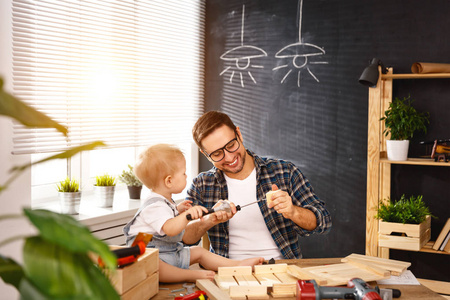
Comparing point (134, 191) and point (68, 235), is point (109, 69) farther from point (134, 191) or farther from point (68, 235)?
Result: point (68, 235)

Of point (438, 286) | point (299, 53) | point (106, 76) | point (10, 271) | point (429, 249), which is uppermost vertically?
point (299, 53)

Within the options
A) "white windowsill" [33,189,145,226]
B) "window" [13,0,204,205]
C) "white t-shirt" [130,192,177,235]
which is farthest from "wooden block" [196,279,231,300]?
"window" [13,0,204,205]

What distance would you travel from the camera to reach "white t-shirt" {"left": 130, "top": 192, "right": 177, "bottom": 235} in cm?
188

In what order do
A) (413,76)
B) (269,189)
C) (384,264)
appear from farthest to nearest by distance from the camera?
(413,76) → (269,189) → (384,264)

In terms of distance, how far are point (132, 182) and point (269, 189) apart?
1.36 metres

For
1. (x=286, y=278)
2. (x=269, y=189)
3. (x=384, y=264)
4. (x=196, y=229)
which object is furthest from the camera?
(x=269, y=189)

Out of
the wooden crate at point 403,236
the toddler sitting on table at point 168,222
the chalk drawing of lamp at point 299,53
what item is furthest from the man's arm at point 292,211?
the chalk drawing of lamp at point 299,53

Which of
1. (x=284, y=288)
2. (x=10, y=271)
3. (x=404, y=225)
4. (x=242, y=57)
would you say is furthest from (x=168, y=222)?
(x=242, y=57)

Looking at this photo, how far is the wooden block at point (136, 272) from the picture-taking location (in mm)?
1340

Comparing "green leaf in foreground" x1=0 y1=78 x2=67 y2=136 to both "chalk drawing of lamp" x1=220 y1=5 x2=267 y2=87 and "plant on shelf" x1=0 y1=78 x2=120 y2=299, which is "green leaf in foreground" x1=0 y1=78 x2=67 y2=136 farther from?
"chalk drawing of lamp" x1=220 y1=5 x2=267 y2=87

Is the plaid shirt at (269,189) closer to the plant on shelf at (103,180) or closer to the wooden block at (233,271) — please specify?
the wooden block at (233,271)

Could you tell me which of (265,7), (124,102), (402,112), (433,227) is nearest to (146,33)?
(124,102)

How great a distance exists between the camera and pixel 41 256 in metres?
0.65

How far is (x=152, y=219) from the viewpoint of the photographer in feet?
6.23
